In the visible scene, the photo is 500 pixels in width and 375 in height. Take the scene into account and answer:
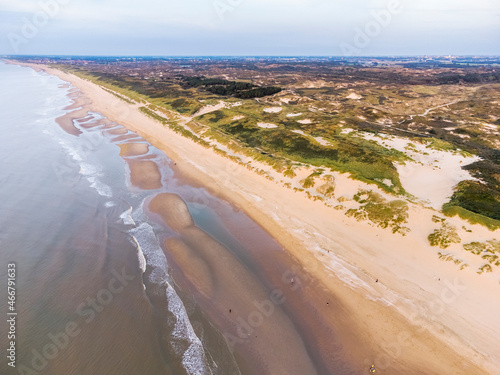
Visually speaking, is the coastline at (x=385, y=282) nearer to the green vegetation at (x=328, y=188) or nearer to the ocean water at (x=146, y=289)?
the ocean water at (x=146, y=289)

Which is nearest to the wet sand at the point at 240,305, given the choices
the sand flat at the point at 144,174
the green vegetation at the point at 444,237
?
the sand flat at the point at 144,174

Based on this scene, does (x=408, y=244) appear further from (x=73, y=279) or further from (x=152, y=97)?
(x=152, y=97)

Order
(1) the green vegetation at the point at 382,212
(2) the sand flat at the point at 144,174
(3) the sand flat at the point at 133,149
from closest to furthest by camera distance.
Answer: (1) the green vegetation at the point at 382,212 → (2) the sand flat at the point at 144,174 → (3) the sand flat at the point at 133,149

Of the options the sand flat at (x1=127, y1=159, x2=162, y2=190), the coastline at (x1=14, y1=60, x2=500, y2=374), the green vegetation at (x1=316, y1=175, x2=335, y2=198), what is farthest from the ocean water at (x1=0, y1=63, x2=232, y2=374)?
the green vegetation at (x1=316, y1=175, x2=335, y2=198)

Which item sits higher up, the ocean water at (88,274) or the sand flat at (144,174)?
the sand flat at (144,174)

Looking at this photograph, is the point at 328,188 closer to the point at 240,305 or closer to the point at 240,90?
the point at 240,305

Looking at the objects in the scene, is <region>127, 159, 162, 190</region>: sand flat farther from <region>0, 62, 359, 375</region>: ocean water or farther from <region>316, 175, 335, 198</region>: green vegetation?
<region>316, 175, 335, 198</region>: green vegetation
